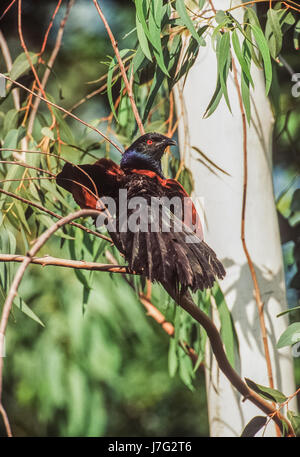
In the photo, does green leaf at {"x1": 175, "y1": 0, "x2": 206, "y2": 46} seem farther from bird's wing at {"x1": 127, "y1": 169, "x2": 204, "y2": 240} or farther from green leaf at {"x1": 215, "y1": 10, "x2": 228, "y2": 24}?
bird's wing at {"x1": 127, "y1": 169, "x2": 204, "y2": 240}

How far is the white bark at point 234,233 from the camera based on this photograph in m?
1.14

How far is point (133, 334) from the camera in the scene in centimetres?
179

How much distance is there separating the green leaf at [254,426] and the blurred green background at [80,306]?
36 centimetres

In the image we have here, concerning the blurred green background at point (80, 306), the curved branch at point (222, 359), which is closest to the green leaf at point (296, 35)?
the blurred green background at point (80, 306)

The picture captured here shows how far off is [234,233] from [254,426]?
1.11ft

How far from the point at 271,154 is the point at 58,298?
25.7 inches

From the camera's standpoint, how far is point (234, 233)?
1.14m

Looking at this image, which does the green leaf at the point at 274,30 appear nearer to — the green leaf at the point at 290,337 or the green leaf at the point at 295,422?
the green leaf at the point at 290,337

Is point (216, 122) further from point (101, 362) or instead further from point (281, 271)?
point (101, 362)

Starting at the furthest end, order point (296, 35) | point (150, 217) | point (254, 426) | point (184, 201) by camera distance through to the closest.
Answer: point (296, 35) → point (254, 426) → point (184, 201) → point (150, 217)

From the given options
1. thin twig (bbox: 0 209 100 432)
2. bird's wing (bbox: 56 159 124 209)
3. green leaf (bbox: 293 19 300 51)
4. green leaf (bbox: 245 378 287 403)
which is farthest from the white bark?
thin twig (bbox: 0 209 100 432)

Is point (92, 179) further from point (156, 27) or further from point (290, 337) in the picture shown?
point (290, 337)

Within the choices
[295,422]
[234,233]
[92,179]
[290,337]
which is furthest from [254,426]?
[92,179]

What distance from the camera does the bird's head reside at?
35.9 inches
